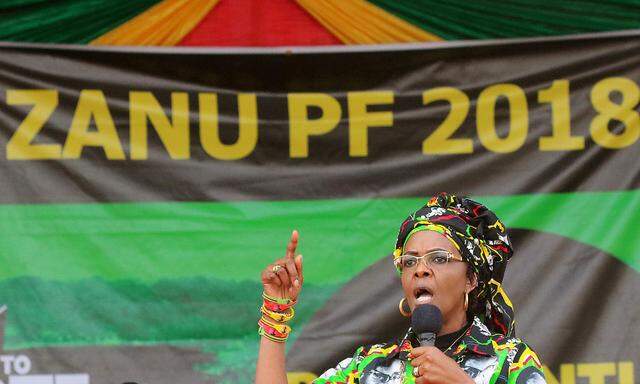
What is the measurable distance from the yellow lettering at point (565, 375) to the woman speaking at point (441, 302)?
1300mm

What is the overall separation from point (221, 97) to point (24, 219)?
88cm

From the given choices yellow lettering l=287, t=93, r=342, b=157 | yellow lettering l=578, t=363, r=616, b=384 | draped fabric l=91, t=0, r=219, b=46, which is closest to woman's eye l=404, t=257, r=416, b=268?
yellow lettering l=287, t=93, r=342, b=157

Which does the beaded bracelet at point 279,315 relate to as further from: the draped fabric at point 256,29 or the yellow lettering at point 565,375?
the draped fabric at point 256,29

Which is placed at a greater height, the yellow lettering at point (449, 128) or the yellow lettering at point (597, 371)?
the yellow lettering at point (449, 128)

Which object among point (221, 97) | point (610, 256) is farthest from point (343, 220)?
point (610, 256)

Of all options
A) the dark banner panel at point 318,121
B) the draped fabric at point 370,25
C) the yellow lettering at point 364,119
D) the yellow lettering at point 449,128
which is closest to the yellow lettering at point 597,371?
the dark banner panel at point 318,121

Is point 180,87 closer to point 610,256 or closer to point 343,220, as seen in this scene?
point 343,220

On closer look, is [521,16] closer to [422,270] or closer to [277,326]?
[422,270]

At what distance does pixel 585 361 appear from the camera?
4.02 meters

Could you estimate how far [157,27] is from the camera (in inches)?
163

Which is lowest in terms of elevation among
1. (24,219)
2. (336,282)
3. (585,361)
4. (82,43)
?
(585,361)

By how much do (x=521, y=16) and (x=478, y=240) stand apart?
1613 millimetres

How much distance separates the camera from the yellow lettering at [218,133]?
4113 millimetres

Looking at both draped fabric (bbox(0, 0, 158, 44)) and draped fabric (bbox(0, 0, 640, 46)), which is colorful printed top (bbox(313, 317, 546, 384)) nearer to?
draped fabric (bbox(0, 0, 640, 46))
